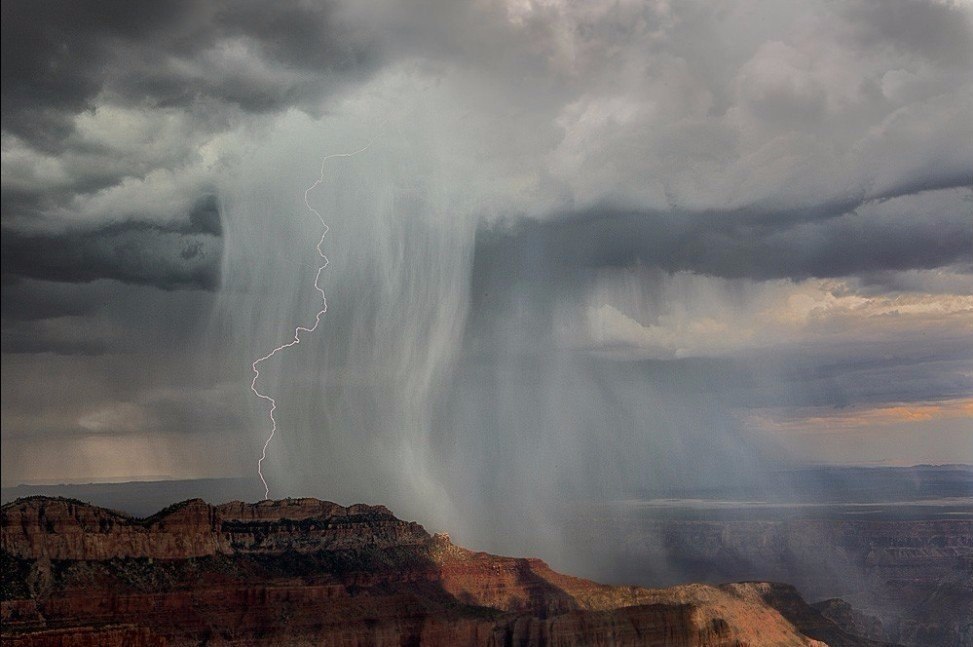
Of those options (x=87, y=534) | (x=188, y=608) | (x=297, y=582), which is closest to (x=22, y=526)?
(x=87, y=534)

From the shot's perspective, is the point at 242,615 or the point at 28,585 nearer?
the point at 28,585

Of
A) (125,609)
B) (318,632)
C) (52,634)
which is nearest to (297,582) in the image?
(318,632)

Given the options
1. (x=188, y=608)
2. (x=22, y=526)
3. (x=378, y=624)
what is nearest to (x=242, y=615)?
(x=188, y=608)

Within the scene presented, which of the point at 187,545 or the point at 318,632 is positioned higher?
the point at 187,545

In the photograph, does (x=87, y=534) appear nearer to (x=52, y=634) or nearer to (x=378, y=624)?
(x=52, y=634)

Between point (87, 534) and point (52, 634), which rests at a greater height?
point (87, 534)

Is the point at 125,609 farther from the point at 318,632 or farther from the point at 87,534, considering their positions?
the point at 318,632

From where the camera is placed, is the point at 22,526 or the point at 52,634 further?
the point at 22,526

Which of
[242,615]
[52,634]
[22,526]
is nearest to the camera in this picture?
[52,634]

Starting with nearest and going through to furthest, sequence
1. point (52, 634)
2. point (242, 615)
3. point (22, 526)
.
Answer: point (52, 634) < point (22, 526) < point (242, 615)
